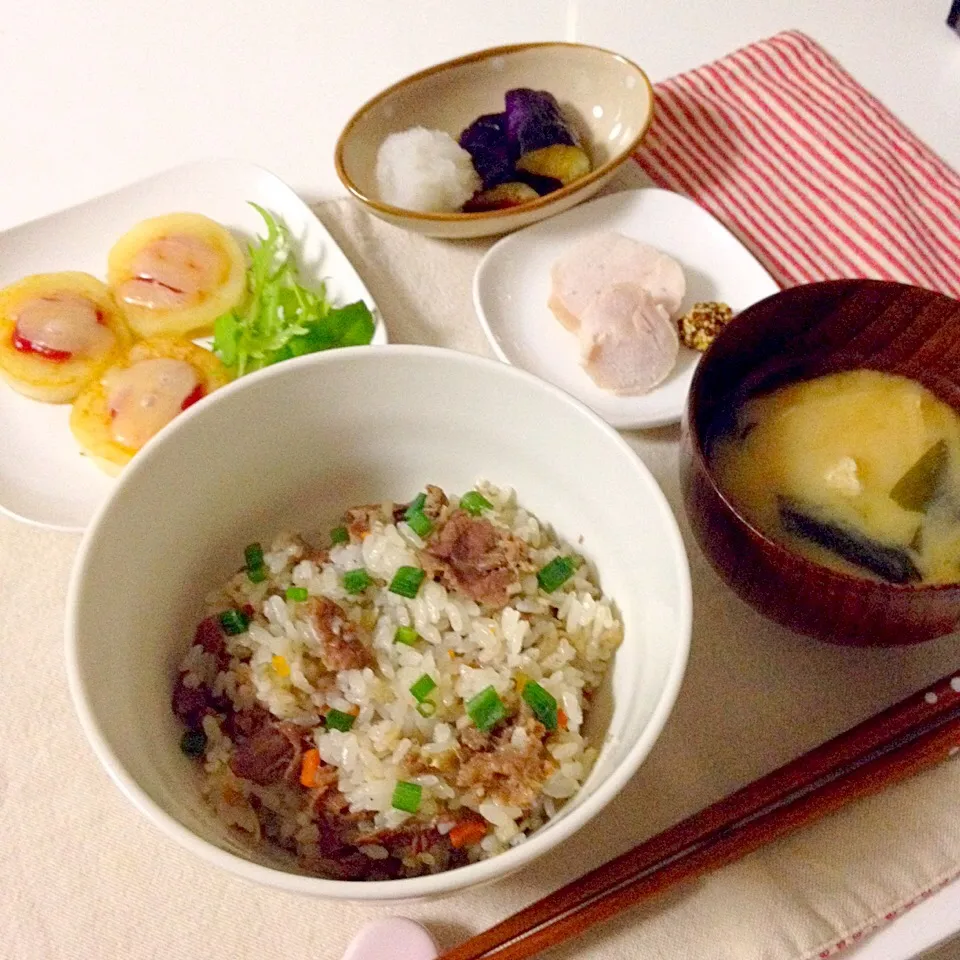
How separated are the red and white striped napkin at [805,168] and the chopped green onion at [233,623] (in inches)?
35.4

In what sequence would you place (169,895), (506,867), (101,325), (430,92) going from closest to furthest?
(506,867), (169,895), (101,325), (430,92)

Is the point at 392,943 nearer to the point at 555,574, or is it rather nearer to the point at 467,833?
the point at 467,833

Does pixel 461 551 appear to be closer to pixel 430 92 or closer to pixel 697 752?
pixel 697 752

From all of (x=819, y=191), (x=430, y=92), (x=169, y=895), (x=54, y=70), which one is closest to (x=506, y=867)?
(x=169, y=895)

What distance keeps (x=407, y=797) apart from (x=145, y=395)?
2.40 feet

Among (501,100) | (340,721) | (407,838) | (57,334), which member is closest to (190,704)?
(340,721)

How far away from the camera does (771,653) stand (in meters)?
0.95

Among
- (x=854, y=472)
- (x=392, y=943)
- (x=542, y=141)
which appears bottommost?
(x=392, y=943)

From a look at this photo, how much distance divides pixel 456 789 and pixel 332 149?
3.69 feet

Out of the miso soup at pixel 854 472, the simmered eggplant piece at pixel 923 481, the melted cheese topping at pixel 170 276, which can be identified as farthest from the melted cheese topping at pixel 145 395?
the simmered eggplant piece at pixel 923 481

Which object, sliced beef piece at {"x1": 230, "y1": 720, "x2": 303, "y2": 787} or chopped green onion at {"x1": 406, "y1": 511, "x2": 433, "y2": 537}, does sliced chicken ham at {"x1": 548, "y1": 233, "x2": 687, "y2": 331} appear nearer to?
chopped green onion at {"x1": 406, "y1": 511, "x2": 433, "y2": 537}

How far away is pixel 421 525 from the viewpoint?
3.12ft

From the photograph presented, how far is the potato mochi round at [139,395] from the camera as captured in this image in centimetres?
120

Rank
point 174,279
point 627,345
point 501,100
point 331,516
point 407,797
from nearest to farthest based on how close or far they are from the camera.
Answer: point 407,797, point 331,516, point 627,345, point 174,279, point 501,100
